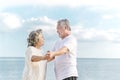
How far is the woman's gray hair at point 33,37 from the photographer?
3.06 metres

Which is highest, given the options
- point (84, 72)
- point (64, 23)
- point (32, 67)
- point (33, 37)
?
point (84, 72)

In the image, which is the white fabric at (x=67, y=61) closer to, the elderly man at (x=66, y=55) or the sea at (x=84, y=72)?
the elderly man at (x=66, y=55)

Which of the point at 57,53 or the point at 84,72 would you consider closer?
the point at 57,53

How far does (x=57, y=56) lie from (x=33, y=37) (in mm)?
280

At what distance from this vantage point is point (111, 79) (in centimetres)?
2052

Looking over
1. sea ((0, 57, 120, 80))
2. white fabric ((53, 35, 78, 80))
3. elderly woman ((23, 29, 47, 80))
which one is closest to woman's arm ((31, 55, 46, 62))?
elderly woman ((23, 29, 47, 80))

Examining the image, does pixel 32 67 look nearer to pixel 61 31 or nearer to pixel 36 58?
pixel 36 58

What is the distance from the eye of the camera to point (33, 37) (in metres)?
3.06

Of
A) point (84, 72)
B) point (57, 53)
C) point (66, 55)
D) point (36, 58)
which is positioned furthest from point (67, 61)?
point (84, 72)

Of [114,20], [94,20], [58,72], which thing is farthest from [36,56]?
[94,20]

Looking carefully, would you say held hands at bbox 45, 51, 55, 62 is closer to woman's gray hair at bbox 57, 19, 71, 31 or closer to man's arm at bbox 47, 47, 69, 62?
man's arm at bbox 47, 47, 69, 62

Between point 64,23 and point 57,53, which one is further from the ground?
point 64,23


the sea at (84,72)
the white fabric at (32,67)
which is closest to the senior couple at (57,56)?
the white fabric at (32,67)

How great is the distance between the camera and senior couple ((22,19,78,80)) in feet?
10.0
